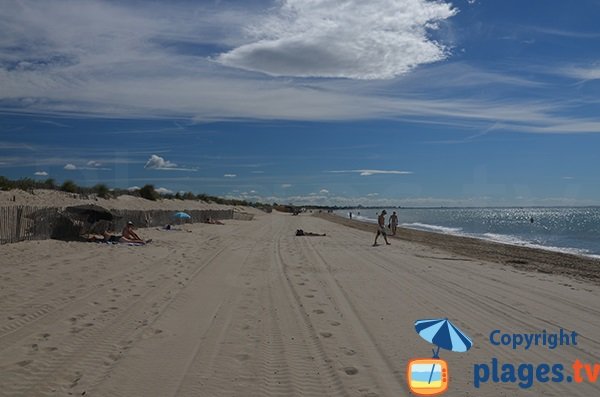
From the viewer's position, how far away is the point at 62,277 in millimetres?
10469

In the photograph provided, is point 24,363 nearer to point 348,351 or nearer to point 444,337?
point 348,351

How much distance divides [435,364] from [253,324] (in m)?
2.93

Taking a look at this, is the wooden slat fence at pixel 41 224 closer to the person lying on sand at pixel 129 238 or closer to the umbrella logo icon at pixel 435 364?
the person lying on sand at pixel 129 238

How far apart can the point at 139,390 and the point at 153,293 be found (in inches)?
191

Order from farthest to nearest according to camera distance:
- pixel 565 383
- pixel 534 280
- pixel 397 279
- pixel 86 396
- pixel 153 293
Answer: pixel 534 280, pixel 397 279, pixel 153 293, pixel 565 383, pixel 86 396

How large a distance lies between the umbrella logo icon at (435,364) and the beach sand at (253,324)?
0.34 ft

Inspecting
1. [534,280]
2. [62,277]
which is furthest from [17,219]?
[534,280]

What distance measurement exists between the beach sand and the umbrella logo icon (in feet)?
0.34

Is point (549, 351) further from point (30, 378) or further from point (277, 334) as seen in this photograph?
point (30, 378)

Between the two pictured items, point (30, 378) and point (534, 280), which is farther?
point (534, 280)

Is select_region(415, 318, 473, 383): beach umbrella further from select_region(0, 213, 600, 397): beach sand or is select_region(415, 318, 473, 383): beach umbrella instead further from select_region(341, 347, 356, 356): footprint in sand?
select_region(341, 347, 356, 356): footprint in sand

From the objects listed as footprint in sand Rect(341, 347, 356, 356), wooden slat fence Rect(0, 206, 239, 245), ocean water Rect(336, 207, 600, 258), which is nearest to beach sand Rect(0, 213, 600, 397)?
footprint in sand Rect(341, 347, 356, 356)

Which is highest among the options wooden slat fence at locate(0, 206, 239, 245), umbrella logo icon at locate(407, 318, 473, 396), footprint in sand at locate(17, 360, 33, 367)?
wooden slat fence at locate(0, 206, 239, 245)

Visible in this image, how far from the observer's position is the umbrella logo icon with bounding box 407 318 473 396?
4.90 meters
